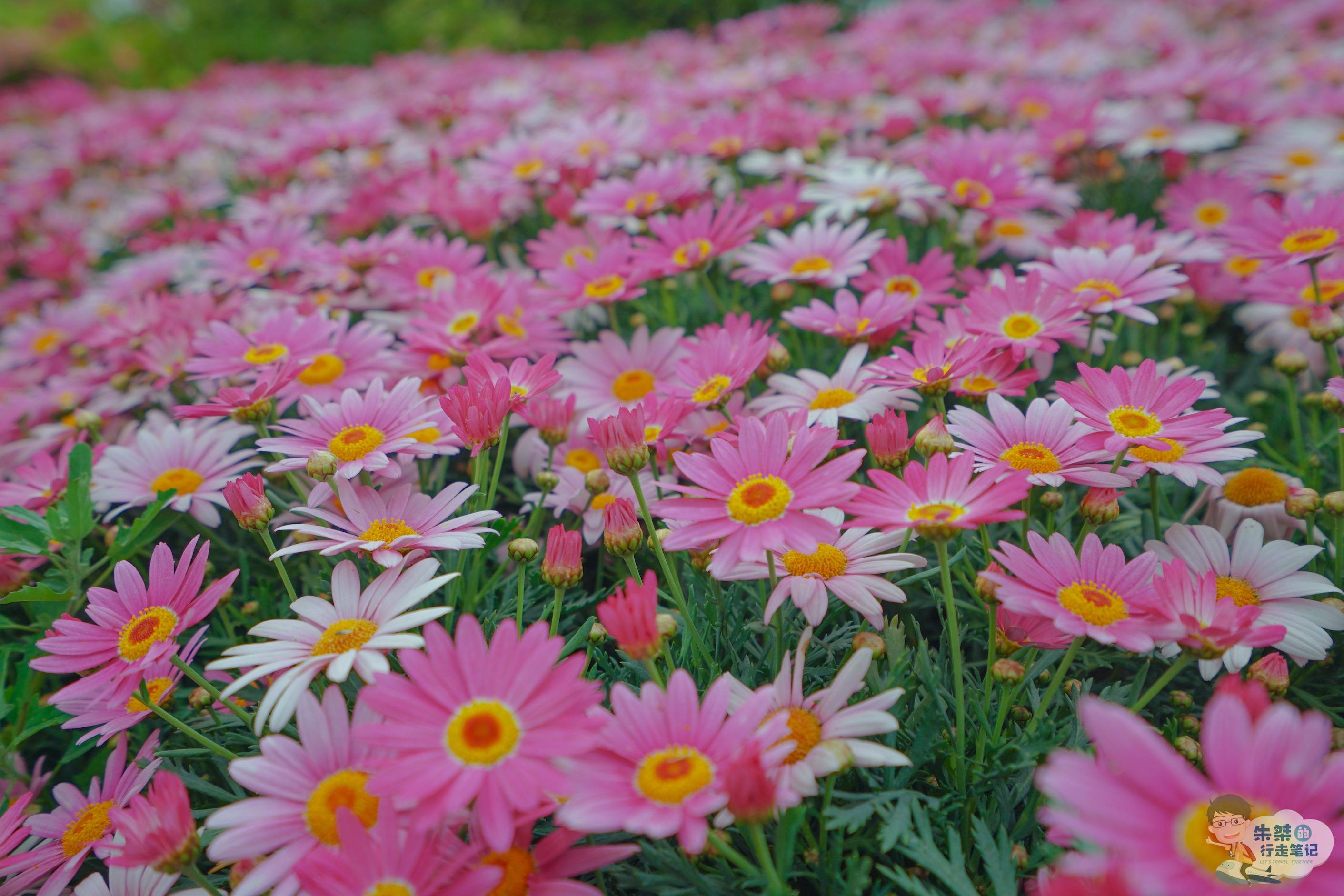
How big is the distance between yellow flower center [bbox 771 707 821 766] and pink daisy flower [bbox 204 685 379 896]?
49cm

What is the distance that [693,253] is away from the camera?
189 cm

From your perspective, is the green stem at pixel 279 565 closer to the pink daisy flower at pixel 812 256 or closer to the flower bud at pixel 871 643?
the flower bud at pixel 871 643

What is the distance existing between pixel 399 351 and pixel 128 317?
3.28 ft

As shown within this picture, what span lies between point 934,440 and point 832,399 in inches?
13.1

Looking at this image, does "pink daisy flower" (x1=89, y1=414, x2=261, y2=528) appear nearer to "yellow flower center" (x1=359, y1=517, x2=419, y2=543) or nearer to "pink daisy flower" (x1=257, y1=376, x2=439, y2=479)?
"pink daisy flower" (x1=257, y1=376, x2=439, y2=479)

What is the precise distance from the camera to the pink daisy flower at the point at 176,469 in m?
1.60

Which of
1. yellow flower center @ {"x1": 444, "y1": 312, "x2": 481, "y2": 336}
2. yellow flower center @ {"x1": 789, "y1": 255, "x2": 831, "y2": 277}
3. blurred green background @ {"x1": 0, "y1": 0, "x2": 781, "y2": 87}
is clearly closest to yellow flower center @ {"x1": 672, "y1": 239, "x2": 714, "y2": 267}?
yellow flower center @ {"x1": 789, "y1": 255, "x2": 831, "y2": 277}

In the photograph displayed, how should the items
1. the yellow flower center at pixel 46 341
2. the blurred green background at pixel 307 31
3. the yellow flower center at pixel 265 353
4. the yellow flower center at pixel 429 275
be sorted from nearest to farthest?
the yellow flower center at pixel 265 353 → the yellow flower center at pixel 429 275 → the yellow flower center at pixel 46 341 → the blurred green background at pixel 307 31

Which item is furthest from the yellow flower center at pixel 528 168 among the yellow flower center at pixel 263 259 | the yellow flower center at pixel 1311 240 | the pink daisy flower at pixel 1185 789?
the pink daisy flower at pixel 1185 789

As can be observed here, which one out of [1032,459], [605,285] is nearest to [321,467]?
[605,285]

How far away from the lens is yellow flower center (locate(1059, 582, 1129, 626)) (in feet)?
3.33

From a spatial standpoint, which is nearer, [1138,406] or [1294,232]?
[1138,406]

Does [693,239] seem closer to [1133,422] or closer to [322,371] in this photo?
[322,371]

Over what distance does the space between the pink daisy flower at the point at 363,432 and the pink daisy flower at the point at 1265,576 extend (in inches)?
46.9
